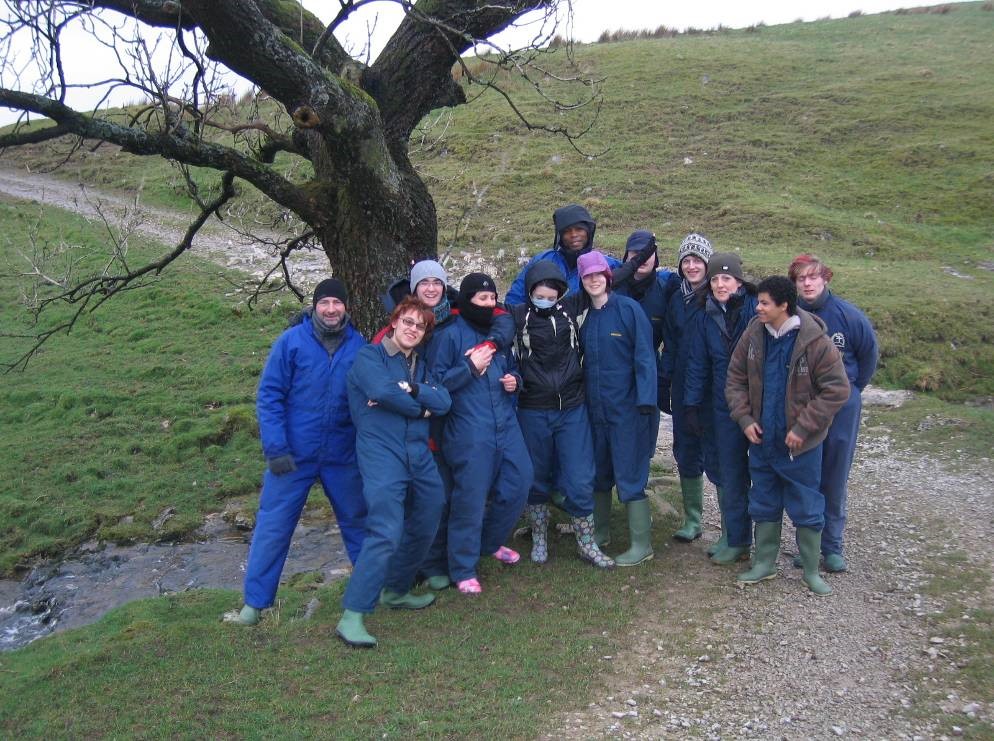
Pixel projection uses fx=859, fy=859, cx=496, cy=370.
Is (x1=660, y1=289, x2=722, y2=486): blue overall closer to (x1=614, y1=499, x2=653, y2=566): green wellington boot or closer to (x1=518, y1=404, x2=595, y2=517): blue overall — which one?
(x1=614, y1=499, x2=653, y2=566): green wellington boot

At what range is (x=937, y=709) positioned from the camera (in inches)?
192

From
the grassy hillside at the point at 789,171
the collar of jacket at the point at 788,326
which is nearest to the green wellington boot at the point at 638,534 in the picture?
the collar of jacket at the point at 788,326

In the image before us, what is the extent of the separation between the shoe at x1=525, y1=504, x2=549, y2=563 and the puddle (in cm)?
230

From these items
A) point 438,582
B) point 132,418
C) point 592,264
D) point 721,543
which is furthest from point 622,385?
point 132,418

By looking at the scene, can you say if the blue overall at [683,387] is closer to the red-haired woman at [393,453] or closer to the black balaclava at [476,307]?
the black balaclava at [476,307]

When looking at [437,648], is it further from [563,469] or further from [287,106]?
[287,106]

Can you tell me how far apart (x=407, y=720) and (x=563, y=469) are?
240 centimetres

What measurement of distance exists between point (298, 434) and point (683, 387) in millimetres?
3132

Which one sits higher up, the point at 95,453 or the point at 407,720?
the point at 407,720

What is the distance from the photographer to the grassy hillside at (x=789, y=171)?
16.0m

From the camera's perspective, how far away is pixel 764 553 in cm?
650

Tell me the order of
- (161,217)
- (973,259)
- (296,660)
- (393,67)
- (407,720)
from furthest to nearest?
(161,217) < (973,259) < (393,67) < (296,660) < (407,720)

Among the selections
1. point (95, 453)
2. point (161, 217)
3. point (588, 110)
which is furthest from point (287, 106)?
point (588, 110)

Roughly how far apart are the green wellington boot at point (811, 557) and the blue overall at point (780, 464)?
8 cm
